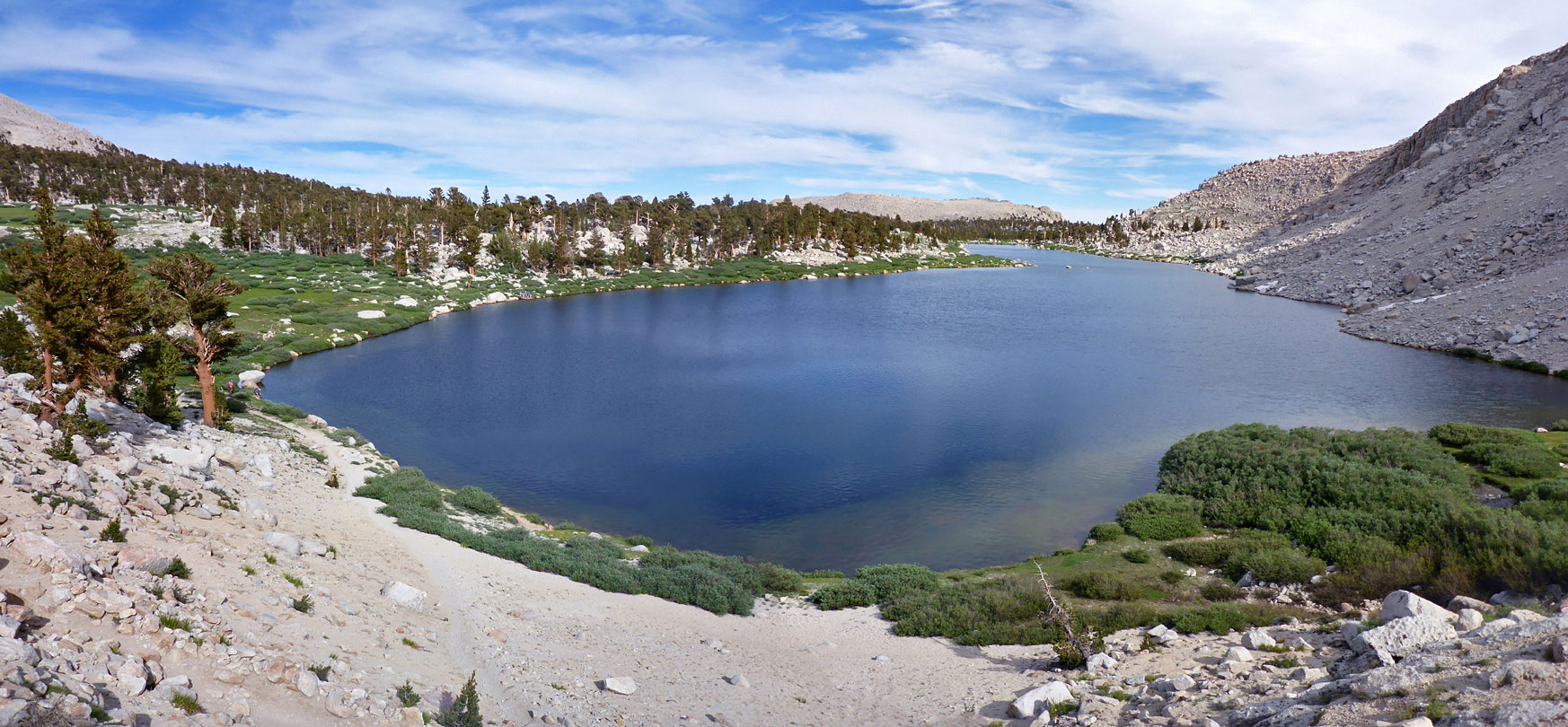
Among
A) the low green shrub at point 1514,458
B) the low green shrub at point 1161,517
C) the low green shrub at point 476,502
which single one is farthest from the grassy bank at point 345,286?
the low green shrub at point 1514,458

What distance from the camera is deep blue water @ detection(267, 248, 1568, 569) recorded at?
97.6 feet

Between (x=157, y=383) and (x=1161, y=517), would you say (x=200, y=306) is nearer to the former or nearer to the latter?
(x=157, y=383)

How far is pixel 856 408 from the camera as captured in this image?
4494 centimetres

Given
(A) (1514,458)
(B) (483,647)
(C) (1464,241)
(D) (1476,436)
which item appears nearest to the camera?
(B) (483,647)

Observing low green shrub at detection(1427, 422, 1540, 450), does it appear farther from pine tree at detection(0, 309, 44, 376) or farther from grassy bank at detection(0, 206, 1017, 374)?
grassy bank at detection(0, 206, 1017, 374)

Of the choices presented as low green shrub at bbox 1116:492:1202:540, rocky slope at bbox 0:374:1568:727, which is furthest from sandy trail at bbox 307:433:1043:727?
low green shrub at bbox 1116:492:1202:540

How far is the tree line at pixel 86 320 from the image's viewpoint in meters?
22.9

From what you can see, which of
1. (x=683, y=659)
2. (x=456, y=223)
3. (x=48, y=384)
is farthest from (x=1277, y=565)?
(x=456, y=223)

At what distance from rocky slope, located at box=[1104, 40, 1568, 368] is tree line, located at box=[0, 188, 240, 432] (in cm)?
8597

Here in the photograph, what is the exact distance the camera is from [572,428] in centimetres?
4116

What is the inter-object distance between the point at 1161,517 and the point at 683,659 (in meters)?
19.2

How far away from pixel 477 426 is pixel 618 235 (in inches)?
4667

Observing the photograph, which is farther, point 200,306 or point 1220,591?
point 200,306

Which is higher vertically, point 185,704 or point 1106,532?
point 185,704
